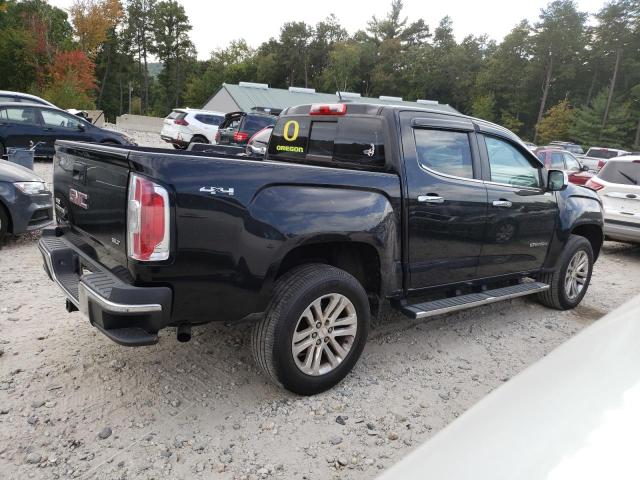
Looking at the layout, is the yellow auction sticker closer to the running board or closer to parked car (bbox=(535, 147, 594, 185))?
the running board

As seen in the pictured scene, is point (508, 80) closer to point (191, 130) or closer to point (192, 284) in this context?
point (191, 130)

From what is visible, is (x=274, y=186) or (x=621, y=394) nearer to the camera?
(x=621, y=394)

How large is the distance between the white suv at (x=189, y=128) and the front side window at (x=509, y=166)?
633 inches

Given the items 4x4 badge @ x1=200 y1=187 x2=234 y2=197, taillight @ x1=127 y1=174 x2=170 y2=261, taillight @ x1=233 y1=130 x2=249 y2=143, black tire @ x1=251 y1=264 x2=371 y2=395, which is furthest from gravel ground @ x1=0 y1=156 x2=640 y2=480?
Result: taillight @ x1=233 y1=130 x2=249 y2=143

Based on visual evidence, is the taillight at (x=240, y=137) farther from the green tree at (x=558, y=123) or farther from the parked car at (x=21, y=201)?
the green tree at (x=558, y=123)

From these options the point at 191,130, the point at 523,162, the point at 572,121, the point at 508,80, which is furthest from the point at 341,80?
the point at 523,162

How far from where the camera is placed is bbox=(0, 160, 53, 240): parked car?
19.2ft

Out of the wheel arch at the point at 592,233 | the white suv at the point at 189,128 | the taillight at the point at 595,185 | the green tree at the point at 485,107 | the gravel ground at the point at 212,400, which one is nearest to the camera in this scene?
the gravel ground at the point at 212,400

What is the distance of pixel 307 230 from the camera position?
2982 millimetres

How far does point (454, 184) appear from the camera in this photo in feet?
12.6

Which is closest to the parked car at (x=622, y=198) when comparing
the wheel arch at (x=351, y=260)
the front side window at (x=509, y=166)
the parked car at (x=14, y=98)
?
the front side window at (x=509, y=166)

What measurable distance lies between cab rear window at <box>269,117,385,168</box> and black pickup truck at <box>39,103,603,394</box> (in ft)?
0.04

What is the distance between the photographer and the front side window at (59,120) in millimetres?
12501

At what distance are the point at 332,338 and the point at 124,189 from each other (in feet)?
5.13
